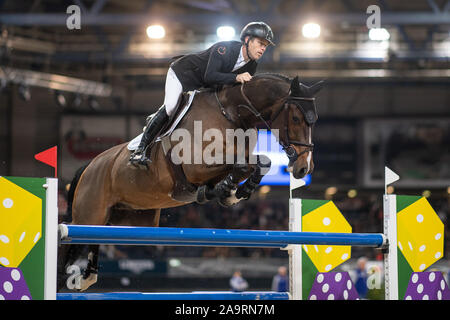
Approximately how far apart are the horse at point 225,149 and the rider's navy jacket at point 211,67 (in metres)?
0.09

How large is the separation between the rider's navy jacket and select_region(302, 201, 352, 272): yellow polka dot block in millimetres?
848

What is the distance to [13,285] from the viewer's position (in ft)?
7.64

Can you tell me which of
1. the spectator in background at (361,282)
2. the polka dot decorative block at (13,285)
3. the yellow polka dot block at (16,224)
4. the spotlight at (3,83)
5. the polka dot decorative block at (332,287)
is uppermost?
the spotlight at (3,83)

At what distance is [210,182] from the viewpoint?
3.45 metres

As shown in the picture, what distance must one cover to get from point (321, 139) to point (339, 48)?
3.05m

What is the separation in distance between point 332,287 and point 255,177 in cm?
71

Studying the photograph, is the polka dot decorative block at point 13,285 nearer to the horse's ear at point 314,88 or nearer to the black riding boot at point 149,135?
the black riding boot at point 149,135

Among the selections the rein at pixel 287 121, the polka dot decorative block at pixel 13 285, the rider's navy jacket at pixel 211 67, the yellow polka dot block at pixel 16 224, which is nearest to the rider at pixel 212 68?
the rider's navy jacket at pixel 211 67

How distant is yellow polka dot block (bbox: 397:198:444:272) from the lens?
129 inches

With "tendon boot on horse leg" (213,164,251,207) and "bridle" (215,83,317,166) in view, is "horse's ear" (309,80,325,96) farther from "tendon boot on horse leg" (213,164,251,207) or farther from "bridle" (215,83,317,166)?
"tendon boot on horse leg" (213,164,251,207)

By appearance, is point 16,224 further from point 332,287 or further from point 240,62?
point 332,287

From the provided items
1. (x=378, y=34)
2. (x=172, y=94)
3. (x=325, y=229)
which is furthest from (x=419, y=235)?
(x=378, y=34)

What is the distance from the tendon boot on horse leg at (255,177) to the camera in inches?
130

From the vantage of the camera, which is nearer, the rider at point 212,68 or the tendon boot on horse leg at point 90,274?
the rider at point 212,68
